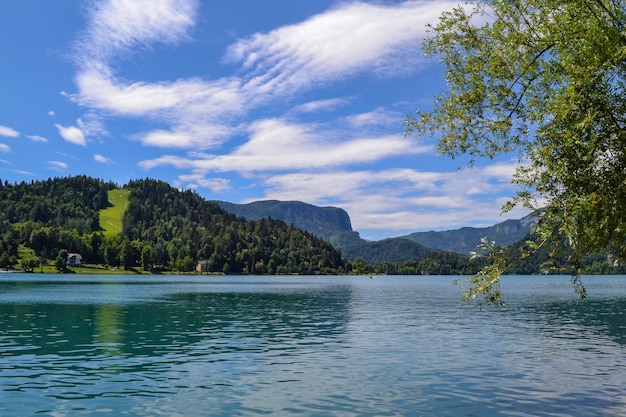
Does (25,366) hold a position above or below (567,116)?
below

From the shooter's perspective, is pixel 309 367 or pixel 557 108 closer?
pixel 557 108

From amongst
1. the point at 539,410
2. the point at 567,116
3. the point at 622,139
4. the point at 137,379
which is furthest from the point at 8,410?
the point at 622,139

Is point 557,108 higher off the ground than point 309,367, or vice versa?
point 557,108

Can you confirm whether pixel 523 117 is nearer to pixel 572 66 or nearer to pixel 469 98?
pixel 469 98

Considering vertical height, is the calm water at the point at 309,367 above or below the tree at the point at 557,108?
below

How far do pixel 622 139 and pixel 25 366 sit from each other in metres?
39.3

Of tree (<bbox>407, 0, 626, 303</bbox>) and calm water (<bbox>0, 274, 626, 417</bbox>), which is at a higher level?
tree (<bbox>407, 0, 626, 303</bbox>)

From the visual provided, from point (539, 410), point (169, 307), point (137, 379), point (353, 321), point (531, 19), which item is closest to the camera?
point (531, 19)

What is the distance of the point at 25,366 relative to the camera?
37.8 metres

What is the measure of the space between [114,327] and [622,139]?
57095 millimetres

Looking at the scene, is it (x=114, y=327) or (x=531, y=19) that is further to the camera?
(x=114, y=327)

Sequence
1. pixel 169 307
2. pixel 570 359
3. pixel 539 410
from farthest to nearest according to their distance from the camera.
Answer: pixel 169 307 → pixel 570 359 → pixel 539 410

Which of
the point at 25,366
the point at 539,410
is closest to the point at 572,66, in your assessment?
the point at 539,410

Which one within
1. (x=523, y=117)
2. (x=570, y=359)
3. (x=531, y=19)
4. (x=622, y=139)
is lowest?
(x=570, y=359)
